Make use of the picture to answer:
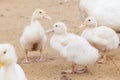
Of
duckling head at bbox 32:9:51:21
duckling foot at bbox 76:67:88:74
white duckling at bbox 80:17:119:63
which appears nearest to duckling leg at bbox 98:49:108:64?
white duckling at bbox 80:17:119:63

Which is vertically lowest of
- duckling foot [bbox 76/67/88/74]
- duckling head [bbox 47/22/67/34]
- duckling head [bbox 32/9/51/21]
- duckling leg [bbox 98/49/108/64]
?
duckling foot [bbox 76/67/88/74]

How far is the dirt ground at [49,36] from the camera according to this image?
20.0ft

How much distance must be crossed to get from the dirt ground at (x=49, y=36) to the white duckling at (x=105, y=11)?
1.56ft

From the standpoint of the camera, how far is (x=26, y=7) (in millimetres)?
10750

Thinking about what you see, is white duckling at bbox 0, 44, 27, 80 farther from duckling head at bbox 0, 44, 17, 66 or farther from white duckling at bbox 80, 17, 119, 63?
white duckling at bbox 80, 17, 119, 63

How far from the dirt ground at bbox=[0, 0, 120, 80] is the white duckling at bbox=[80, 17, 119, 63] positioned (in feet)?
0.82

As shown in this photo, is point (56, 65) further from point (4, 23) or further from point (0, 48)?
point (4, 23)

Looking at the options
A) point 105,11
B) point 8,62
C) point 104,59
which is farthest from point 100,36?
point 8,62

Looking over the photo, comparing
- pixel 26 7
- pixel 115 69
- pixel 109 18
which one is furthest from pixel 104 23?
pixel 26 7

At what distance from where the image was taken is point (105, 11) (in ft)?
23.1

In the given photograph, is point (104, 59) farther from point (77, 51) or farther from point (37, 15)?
point (37, 15)

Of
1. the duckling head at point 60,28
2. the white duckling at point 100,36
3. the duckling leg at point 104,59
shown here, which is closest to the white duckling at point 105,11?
the white duckling at point 100,36

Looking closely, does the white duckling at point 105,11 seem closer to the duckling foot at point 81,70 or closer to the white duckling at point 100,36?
the white duckling at point 100,36

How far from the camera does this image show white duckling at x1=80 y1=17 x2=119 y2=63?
6.47m
